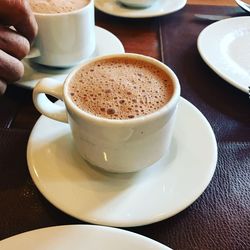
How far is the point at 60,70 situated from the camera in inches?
25.7

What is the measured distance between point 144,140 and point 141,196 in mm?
63

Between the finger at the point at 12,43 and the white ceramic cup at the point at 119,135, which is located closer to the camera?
the white ceramic cup at the point at 119,135

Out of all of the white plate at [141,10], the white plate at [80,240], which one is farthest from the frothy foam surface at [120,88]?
the white plate at [141,10]

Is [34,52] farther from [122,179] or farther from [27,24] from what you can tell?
[122,179]

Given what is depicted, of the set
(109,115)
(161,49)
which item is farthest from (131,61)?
(161,49)

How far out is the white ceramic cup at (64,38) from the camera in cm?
58

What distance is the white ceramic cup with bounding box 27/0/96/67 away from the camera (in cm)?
58

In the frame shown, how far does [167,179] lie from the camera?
0.43m

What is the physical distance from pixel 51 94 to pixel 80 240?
0.58 ft

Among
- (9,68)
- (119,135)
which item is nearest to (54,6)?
(9,68)

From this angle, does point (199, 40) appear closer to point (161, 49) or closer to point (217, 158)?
point (161, 49)

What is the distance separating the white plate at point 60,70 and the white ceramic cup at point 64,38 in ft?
0.05

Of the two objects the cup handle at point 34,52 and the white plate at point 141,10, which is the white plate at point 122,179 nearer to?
the cup handle at point 34,52

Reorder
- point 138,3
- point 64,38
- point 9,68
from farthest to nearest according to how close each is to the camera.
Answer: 1. point 138,3
2. point 64,38
3. point 9,68
